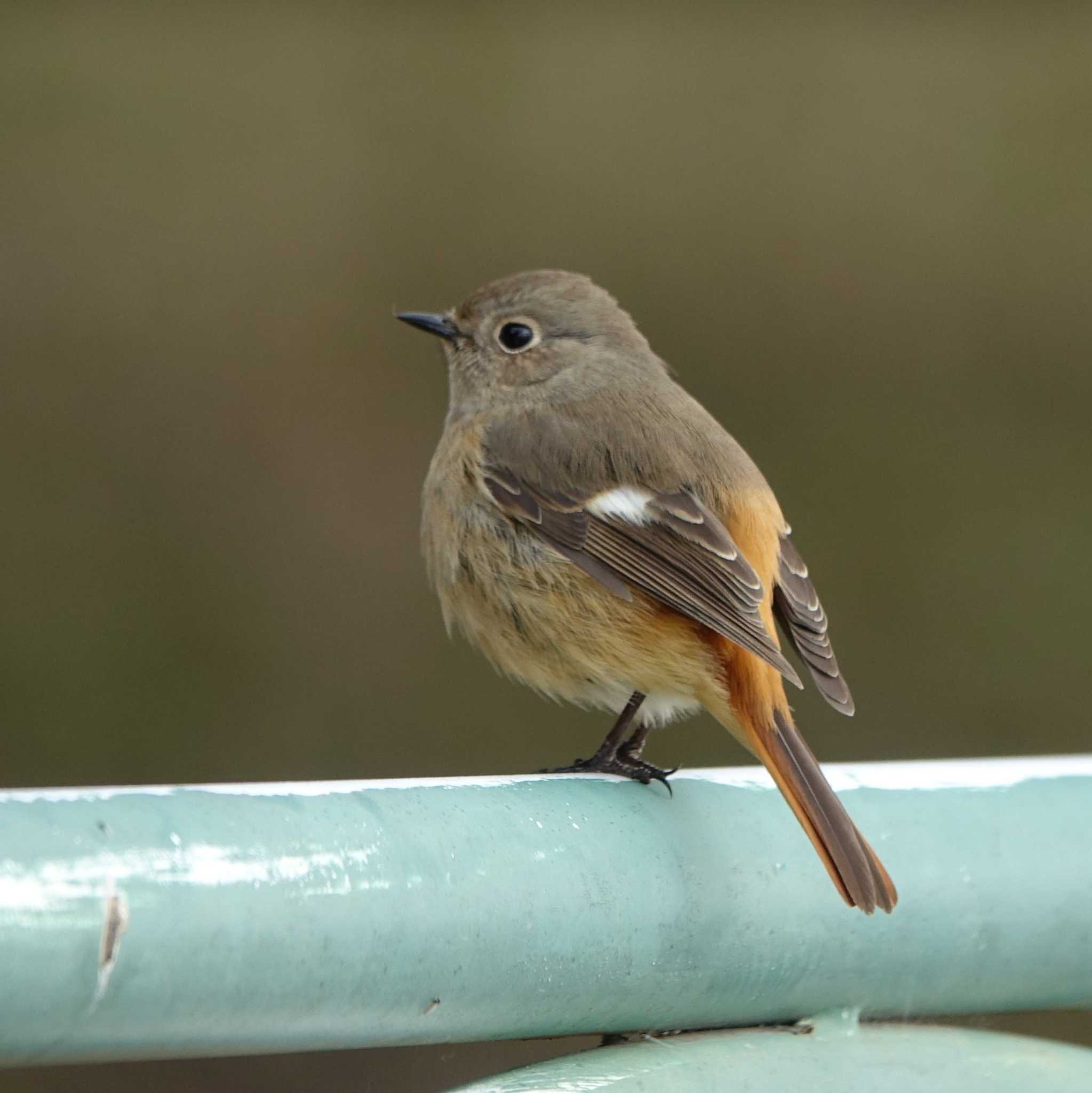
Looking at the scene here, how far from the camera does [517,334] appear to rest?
3953 mm

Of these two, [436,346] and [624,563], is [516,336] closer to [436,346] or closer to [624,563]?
[624,563]

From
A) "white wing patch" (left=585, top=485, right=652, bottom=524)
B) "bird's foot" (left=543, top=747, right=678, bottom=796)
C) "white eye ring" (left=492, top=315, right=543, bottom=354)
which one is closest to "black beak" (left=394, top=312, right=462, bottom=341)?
"white eye ring" (left=492, top=315, right=543, bottom=354)

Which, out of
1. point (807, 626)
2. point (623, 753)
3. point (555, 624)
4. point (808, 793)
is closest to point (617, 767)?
point (623, 753)

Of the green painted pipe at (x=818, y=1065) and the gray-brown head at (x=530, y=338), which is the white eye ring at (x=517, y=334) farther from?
the green painted pipe at (x=818, y=1065)

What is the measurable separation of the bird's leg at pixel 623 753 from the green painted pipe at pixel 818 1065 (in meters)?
0.84

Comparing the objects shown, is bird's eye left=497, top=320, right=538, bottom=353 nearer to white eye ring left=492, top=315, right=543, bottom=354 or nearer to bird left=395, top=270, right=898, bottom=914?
white eye ring left=492, top=315, right=543, bottom=354

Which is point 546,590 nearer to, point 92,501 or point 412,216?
point 92,501

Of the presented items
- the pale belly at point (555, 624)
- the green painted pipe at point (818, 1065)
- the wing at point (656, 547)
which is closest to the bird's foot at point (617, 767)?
the pale belly at point (555, 624)

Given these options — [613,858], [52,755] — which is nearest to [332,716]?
[52,755]

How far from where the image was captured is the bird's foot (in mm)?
2771

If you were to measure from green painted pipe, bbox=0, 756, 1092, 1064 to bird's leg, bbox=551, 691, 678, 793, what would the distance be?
57 cm

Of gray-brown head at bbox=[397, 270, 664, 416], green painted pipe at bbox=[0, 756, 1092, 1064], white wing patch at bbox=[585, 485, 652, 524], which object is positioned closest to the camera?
green painted pipe at bbox=[0, 756, 1092, 1064]

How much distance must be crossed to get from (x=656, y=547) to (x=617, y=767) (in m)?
0.40

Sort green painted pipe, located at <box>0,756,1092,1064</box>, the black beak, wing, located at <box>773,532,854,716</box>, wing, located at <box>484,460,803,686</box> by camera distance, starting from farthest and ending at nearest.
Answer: the black beak → wing, located at <box>773,532,854,716</box> → wing, located at <box>484,460,803,686</box> → green painted pipe, located at <box>0,756,1092,1064</box>
